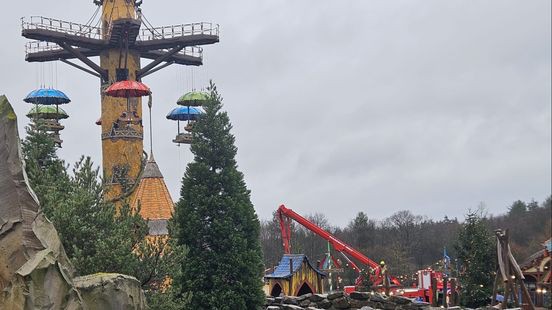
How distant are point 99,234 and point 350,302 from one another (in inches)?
303

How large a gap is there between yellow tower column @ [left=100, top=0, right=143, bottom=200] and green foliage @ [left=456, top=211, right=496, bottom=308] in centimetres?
1207

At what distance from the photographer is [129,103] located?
23.8 m

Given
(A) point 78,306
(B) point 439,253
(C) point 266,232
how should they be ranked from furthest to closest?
(C) point 266,232 → (B) point 439,253 → (A) point 78,306

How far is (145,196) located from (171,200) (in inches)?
30.2

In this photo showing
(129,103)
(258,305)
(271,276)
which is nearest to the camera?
(258,305)

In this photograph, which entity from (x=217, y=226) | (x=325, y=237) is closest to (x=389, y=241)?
(x=325, y=237)

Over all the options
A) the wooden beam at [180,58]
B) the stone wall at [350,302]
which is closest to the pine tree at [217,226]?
the stone wall at [350,302]

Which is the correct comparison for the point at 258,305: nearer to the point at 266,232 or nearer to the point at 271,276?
the point at 271,276

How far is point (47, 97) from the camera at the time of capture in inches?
1027

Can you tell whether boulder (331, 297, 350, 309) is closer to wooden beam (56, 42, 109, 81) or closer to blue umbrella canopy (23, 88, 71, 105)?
wooden beam (56, 42, 109, 81)

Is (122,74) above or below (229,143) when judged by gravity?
above

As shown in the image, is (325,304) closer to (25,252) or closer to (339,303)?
(339,303)

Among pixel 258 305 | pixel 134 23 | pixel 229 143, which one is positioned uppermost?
pixel 134 23

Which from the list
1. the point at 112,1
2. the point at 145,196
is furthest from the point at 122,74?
the point at 145,196
